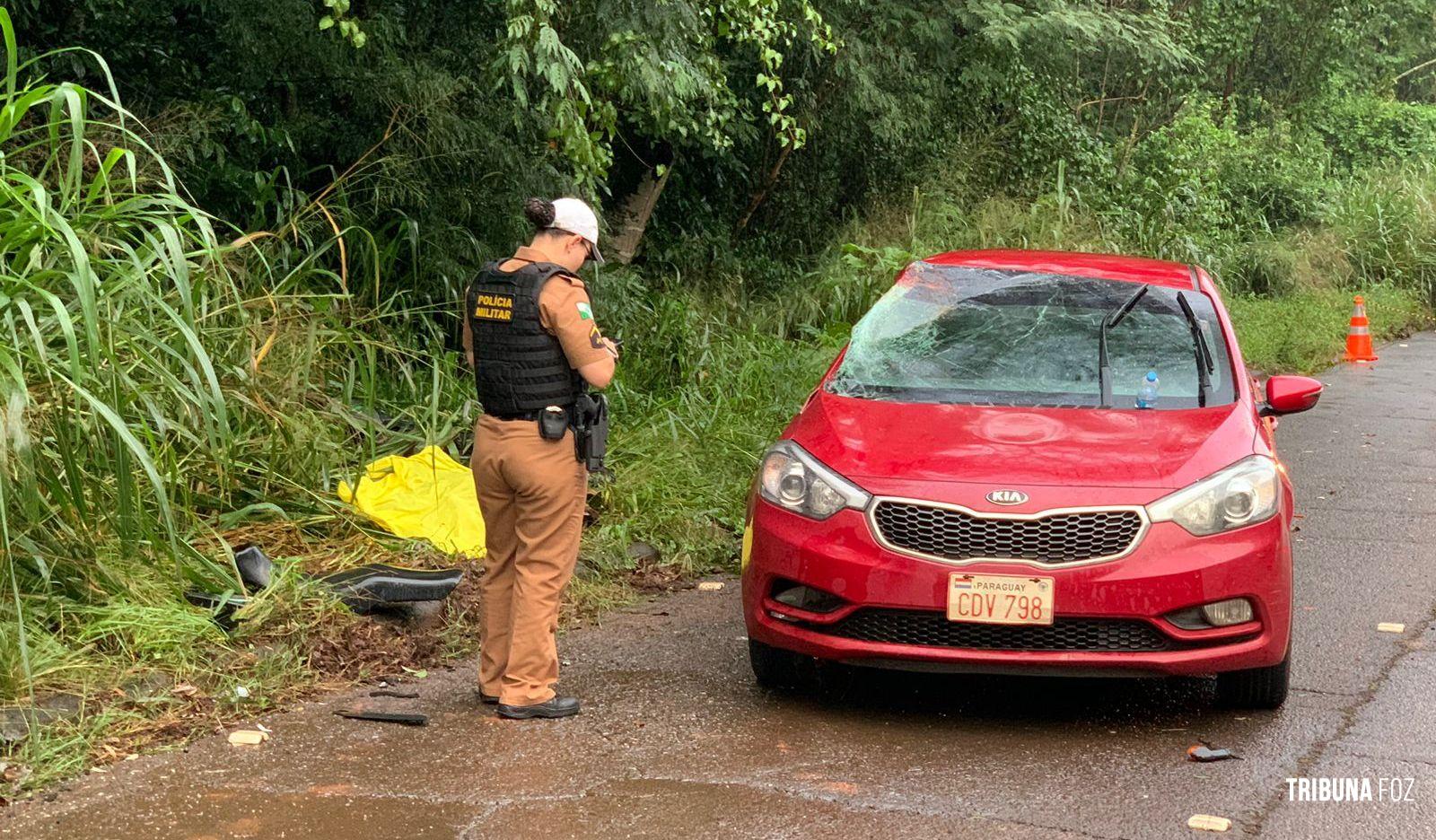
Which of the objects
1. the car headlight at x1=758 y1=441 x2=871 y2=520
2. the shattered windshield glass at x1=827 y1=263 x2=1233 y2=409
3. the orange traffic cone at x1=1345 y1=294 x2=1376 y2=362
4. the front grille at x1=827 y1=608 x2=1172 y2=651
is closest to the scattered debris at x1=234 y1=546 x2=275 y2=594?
the car headlight at x1=758 y1=441 x2=871 y2=520

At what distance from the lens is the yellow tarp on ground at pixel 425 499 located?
7.30 metres

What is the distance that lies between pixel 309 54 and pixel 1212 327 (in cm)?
539

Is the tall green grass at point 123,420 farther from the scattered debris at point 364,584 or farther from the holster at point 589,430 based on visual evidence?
the holster at point 589,430

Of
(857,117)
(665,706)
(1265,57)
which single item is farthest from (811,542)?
(1265,57)

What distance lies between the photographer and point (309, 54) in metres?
9.44

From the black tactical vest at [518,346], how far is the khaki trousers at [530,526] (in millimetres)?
97

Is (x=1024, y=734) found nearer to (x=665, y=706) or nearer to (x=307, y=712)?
(x=665, y=706)

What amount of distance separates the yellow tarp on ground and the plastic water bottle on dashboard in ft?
9.47

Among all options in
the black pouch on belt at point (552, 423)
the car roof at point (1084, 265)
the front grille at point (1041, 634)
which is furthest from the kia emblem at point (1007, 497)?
the car roof at point (1084, 265)

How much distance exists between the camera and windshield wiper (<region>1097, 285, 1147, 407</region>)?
6133 mm

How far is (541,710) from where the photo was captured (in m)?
5.58

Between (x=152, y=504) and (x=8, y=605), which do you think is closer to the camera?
(x=8, y=605)

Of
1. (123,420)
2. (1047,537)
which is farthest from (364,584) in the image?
(1047,537)

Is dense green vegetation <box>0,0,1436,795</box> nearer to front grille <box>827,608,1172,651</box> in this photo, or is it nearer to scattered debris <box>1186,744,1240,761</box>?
front grille <box>827,608,1172,651</box>
